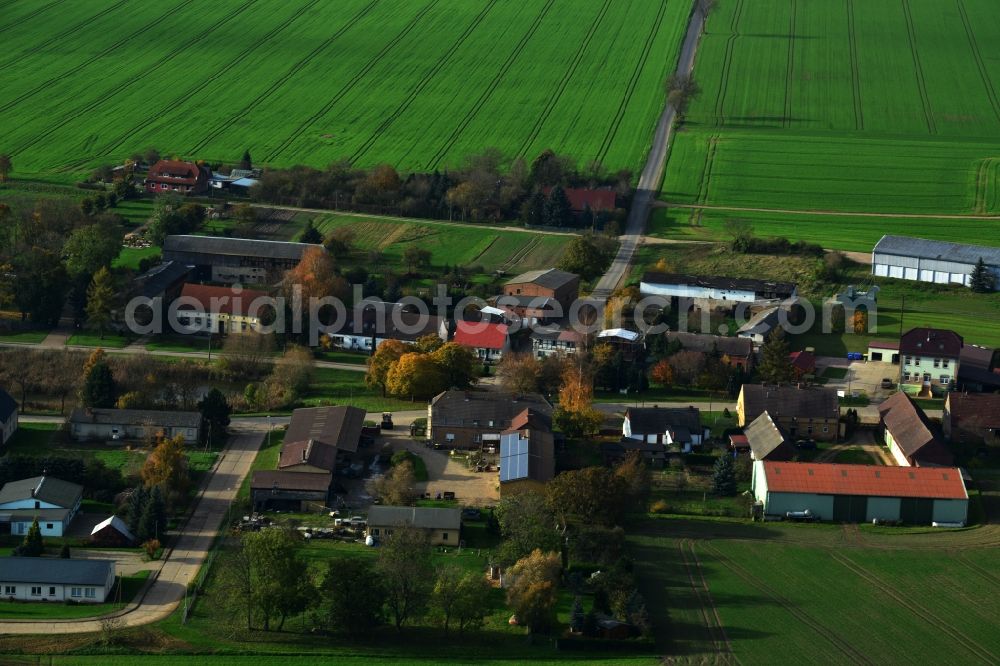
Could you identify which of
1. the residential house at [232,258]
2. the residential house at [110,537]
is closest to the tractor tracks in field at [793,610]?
the residential house at [110,537]

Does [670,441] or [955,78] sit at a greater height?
[955,78]

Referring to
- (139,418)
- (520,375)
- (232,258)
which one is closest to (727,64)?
(232,258)

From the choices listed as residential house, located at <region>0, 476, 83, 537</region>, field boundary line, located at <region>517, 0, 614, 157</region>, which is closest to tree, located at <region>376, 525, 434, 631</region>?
residential house, located at <region>0, 476, 83, 537</region>

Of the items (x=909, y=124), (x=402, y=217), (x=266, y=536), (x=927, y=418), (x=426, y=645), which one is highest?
(x=909, y=124)

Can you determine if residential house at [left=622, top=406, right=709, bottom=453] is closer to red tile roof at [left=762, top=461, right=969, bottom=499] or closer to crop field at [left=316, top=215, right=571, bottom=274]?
red tile roof at [left=762, top=461, right=969, bottom=499]

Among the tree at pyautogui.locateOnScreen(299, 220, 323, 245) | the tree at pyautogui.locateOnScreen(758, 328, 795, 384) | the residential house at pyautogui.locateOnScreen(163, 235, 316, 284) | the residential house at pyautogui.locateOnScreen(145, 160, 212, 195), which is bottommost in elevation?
the tree at pyautogui.locateOnScreen(758, 328, 795, 384)

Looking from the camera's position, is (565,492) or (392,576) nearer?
(392,576)

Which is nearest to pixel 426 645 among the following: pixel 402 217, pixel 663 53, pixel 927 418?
pixel 927 418

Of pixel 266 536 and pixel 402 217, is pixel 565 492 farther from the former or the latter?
pixel 402 217
